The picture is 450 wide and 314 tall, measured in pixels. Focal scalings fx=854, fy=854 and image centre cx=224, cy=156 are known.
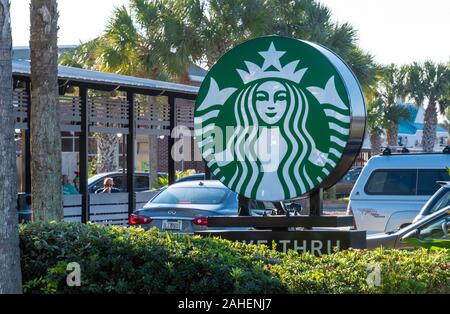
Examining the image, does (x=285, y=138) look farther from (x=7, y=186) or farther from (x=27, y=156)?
(x=27, y=156)

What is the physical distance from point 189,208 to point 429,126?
1456 inches

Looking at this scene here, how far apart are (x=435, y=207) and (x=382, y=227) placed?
174 cm

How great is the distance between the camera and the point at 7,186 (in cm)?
500

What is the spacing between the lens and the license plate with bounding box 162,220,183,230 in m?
12.7

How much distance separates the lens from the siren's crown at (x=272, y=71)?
644 cm

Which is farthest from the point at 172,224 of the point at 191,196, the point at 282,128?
the point at 282,128

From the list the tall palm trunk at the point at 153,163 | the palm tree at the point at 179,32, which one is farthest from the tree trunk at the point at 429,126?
the tall palm trunk at the point at 153,163

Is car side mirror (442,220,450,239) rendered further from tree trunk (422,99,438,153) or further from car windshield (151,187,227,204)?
tree trunk (422,99,438,153)

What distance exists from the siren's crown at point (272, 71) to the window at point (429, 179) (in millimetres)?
7560

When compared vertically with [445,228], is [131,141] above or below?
above

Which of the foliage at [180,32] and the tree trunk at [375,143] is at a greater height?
the foliage at [180,32]

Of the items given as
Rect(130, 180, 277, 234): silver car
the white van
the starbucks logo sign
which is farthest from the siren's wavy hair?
the white van

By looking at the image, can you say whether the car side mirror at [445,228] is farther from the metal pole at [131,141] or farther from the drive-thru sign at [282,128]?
the metal pole at [131,141]
